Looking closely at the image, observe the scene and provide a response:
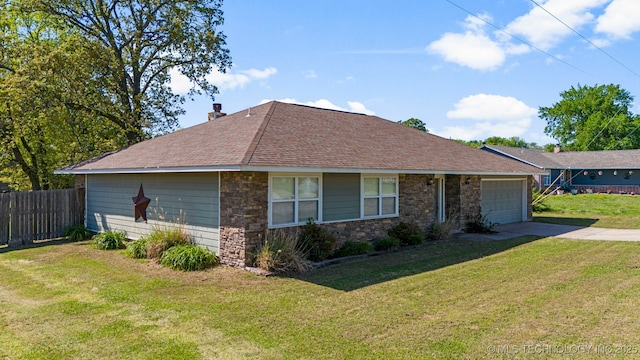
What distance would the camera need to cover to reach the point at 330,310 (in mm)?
6527

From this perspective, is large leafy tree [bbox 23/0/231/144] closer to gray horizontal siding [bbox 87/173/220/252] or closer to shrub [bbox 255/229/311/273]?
gray horizontal siding [bbox 87/173/220/252]

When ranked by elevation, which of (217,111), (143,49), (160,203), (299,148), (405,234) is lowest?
(405,234)

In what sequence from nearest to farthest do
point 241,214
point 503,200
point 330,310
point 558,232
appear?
point 330,310 < point 241,214 < point 558,232 < point 503,200

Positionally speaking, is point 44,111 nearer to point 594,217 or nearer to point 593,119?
point 594,217

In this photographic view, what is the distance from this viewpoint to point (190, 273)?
901 cm

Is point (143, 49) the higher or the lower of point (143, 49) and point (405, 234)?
the higher

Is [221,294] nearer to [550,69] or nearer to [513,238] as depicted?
[513,238]

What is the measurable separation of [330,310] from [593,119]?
67.2 meters

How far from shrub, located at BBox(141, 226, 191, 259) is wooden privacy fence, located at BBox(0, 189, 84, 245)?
497cm

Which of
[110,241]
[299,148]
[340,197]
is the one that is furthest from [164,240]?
[340,197]

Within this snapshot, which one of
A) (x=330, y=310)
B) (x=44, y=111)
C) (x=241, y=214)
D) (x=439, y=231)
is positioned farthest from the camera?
(x=44, y=111)

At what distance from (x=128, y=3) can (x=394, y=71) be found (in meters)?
15.0

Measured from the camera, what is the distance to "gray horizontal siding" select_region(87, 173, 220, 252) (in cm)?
1018

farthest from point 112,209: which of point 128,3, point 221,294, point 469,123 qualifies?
point 469,123
